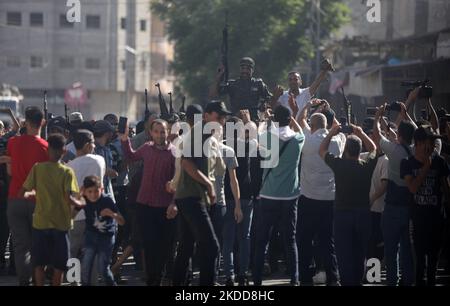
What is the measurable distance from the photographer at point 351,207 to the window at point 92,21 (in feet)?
204

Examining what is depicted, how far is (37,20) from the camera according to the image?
7306 cm

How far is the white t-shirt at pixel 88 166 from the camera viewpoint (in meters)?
11.6

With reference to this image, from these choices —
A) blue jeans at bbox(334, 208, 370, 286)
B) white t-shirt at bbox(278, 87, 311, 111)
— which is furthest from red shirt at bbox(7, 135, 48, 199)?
white t-shirt at bbox(278, 87, 311, 111)

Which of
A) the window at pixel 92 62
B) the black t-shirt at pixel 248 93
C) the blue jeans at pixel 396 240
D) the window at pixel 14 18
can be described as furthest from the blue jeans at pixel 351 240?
the window at pixel 14 18

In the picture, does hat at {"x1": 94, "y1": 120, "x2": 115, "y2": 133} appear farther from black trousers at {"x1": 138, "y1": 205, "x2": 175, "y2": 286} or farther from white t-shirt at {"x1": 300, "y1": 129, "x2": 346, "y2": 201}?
white t-shirt at {"x1": 300, "y1": 129, "x2": 346, "y2": 201}

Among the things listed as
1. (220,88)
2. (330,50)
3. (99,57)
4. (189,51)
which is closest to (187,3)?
(189,51)

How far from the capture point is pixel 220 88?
15.1m

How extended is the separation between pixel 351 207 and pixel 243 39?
34898mm

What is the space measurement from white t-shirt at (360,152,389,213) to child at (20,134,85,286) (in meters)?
3.44

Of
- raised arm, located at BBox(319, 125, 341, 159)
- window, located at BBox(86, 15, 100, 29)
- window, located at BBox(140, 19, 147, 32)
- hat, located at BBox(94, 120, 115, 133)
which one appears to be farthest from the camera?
window, located at BBox(140, 19, 147, 32)

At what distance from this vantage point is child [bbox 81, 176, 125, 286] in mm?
11352
